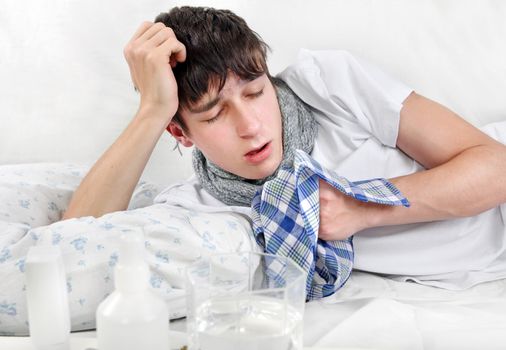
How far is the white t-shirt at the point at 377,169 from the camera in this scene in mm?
1271

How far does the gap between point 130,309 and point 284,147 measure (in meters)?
0.70

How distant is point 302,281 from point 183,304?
0.36 metres

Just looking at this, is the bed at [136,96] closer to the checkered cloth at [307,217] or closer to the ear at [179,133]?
the checkered cloth at [307,217]

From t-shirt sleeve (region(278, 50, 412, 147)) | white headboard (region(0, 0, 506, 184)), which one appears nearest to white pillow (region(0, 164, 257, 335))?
t-shirt sleeve (region(278, 50, 412, 147))

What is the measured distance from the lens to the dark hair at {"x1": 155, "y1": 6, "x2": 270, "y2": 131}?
1.22 m

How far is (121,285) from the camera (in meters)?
0.66

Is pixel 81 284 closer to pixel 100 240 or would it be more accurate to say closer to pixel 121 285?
pixel 100 240

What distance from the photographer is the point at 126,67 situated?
1800 millimetres

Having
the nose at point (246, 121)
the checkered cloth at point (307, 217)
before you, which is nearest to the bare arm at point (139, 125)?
the nose at point (246, 121)

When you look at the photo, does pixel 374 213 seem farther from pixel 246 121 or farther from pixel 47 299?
pixel 47 299

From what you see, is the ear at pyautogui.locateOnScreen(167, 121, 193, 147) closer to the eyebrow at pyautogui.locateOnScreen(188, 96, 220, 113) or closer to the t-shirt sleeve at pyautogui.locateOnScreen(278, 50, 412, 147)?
the eyebrow at pyautogui.locateOnScreen(188, 96, 220, 113)

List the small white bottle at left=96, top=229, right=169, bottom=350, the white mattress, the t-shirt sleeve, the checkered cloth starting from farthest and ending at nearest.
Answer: the t-shirt sleeve < the checkered cloth < the white mattress < the small white bottle at left=96, top=229, right=169, bottom=350

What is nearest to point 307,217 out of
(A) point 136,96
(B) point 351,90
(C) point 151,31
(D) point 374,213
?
(D) point 374,213

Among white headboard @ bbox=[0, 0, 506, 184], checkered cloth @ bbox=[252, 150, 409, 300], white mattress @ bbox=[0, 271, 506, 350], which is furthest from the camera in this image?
white headboard @ bbox=[0, 0, 506, 184]
